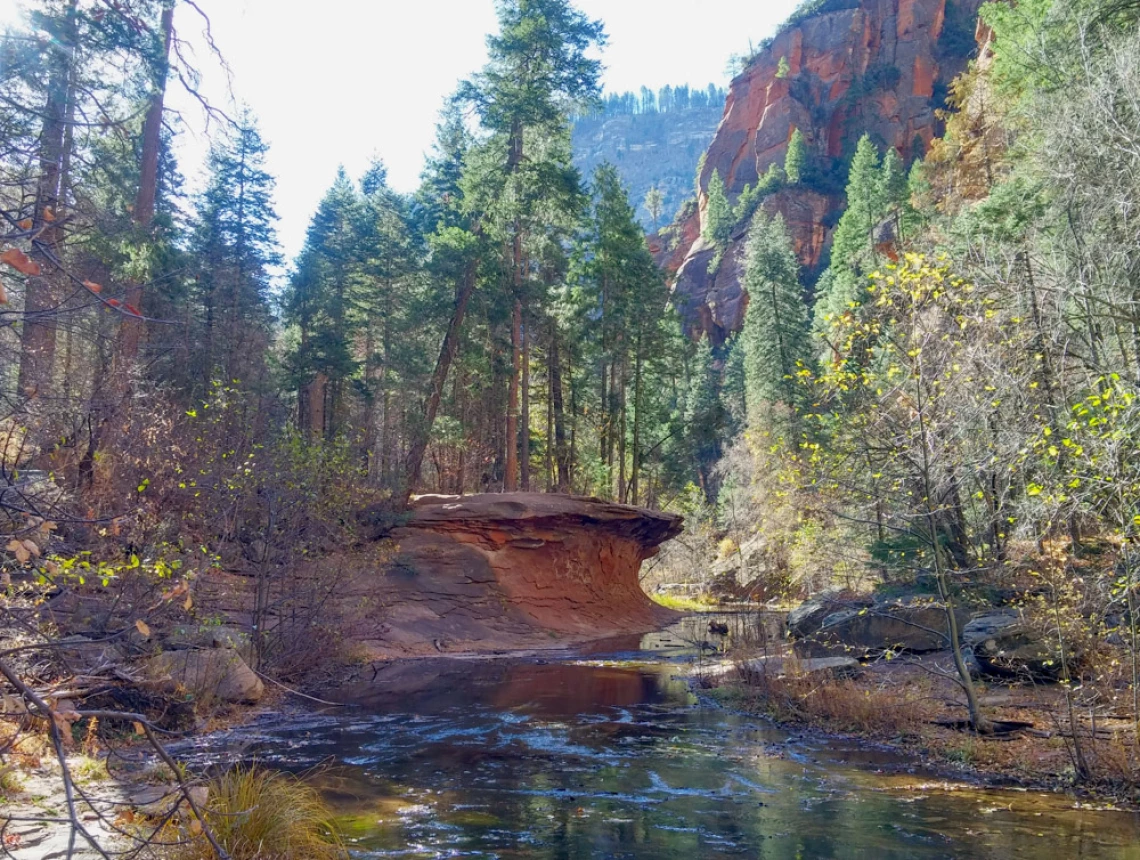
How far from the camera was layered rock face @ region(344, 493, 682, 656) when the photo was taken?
24.2 metres

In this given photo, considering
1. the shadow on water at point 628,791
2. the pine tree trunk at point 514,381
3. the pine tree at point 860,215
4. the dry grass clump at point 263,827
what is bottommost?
the shadow on water at point 628,791

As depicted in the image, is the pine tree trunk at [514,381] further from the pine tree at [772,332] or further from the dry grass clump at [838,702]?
the pine tree at [772,332]

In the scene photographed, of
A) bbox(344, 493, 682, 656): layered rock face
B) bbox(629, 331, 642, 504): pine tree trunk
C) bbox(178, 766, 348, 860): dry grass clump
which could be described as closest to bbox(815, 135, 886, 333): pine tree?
bbox(629, 331, 642, 504): pine tree trunk

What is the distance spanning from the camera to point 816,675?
15016 mm

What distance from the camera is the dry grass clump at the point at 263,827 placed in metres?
5.84

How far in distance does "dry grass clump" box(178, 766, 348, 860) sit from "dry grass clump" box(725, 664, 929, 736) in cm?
921

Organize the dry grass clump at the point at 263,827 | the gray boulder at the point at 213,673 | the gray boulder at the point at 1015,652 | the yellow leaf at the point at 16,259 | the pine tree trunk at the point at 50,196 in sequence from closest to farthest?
the yellow leaf at the point at 16,259 < the pine tree trunk at the point at 50,196 < the dry grass clump at the point at 263,827 < the gray boulder at the point at 213,673 < the gray boulder at the point at 1015,652

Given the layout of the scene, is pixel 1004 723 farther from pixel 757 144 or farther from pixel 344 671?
pixel 757 144

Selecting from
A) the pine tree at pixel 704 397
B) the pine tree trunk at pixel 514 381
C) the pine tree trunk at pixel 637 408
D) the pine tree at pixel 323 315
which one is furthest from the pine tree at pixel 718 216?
the pine tree trunk at pixel 514 381

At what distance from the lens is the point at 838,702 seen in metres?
13.7

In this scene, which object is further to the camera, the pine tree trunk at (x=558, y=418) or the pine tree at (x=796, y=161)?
the pine tree at (x=796, y=161)

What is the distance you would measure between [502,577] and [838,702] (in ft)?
50.7

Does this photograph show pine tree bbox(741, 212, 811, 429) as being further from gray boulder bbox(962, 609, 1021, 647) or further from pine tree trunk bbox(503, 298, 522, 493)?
gray boulder bbox(962, 609, 1021, 647)

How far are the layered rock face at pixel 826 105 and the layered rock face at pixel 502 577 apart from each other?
5052cm
